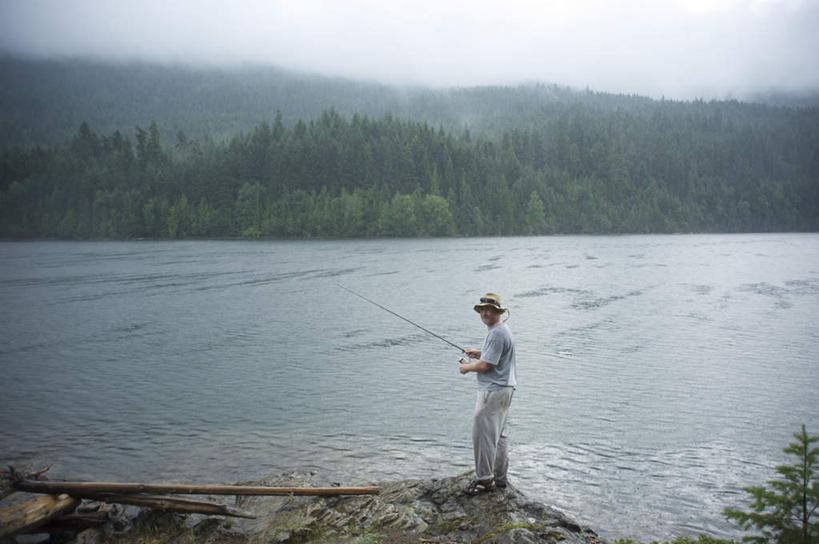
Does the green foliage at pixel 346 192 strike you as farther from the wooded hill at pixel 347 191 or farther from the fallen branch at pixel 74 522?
the fallen branch at pixel 74 522

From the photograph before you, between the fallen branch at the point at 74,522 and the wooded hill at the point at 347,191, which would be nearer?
the fallen branch at the point at 74,522

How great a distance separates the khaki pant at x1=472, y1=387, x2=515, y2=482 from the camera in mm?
8370

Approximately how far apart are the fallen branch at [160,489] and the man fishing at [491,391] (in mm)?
1625

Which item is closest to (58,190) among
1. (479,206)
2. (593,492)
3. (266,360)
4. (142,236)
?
(142,236)

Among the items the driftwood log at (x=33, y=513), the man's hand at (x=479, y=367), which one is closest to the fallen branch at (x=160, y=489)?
the driftwood log at (x=33, y=513)

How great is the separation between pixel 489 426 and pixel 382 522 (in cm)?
195

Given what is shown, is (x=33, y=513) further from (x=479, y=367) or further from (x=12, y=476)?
(x=479, y=367)

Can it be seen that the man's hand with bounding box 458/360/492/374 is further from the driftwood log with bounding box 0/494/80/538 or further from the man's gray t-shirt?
the driftwood log with bounding box 0/494/80/538

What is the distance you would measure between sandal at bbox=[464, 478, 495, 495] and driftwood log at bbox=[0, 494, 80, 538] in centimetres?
542

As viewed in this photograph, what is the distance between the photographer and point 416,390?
679 inches

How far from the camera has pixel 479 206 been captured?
457 feet

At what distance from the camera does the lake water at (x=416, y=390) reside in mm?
11125

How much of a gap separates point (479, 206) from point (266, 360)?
4761 inches

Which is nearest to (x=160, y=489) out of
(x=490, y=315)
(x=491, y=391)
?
(x=491, y=391)
